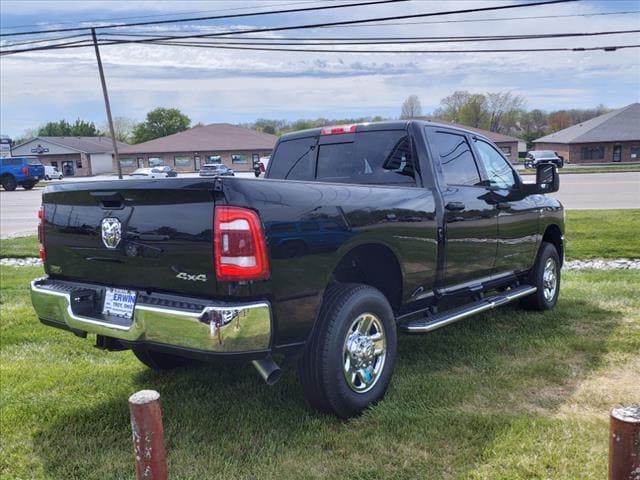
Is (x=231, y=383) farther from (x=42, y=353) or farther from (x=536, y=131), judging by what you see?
(x=536, y=131)

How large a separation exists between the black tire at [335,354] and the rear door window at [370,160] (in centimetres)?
127

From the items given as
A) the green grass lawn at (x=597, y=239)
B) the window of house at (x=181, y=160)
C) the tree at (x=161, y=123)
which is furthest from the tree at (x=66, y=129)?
the green grass lawn at (x=597, y=239)

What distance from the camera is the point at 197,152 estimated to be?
63125 millimetres

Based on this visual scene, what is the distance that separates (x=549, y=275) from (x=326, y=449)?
13.3 ft

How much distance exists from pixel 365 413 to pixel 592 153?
5182cm

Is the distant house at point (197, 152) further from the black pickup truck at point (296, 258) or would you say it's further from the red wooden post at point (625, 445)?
the red wooden post at point (625, 445)

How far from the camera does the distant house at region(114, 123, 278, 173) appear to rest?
6322 centimetres

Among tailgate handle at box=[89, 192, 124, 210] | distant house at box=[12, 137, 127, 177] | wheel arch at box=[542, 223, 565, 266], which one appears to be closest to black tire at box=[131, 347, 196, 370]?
tailgate handle at box=[89, 192, 124, 210]

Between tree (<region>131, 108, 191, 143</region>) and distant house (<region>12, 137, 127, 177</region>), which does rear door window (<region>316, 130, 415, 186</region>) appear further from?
tree (<region>131, 108, 191, 143</region>)

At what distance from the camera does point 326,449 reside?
3547 mm

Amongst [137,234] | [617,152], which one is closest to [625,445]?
[137,234]

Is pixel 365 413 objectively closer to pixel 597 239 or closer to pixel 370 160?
pixel 370 160

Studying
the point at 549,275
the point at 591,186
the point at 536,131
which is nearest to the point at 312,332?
the point at 549,275

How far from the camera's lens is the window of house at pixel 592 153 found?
48219 millimetres
